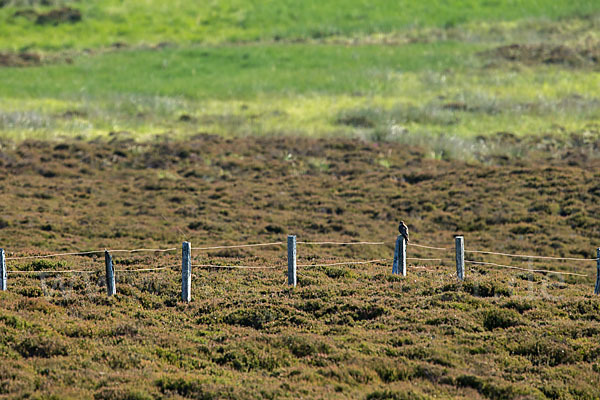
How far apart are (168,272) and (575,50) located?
167ft

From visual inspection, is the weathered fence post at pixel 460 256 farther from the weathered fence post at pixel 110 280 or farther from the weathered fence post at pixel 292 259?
the weathered fence post at pixel 110 280

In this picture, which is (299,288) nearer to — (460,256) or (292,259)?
(292,259)

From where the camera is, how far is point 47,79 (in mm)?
58906

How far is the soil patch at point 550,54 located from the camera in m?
61.3

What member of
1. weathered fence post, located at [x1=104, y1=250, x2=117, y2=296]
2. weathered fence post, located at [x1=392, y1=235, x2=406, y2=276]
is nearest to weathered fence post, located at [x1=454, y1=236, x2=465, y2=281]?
weathered fence post, located at [x1=392, y1=235, x2=406, y2=276]

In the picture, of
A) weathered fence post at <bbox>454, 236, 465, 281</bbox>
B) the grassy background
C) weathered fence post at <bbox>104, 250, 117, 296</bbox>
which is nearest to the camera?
the grassy background

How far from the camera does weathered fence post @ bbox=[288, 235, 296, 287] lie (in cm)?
1973

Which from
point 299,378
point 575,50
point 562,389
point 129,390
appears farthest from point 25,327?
point 575,50

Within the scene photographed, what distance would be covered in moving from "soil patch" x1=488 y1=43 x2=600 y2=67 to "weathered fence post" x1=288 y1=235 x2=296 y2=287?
47.1 meters

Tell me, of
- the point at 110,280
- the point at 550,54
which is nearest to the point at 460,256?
the point at 110,280

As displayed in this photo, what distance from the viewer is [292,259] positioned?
66.2 feet

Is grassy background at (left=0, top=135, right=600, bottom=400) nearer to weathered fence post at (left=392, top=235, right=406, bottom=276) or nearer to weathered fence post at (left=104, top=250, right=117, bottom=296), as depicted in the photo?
weathered fence post at (left=104, top=250, right=117, bottom=296)

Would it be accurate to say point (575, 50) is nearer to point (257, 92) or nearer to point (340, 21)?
point (340, 21)

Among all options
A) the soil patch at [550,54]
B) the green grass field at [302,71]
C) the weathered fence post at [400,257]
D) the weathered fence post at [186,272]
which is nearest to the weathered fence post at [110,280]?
the weathered fence post at [186,272]
